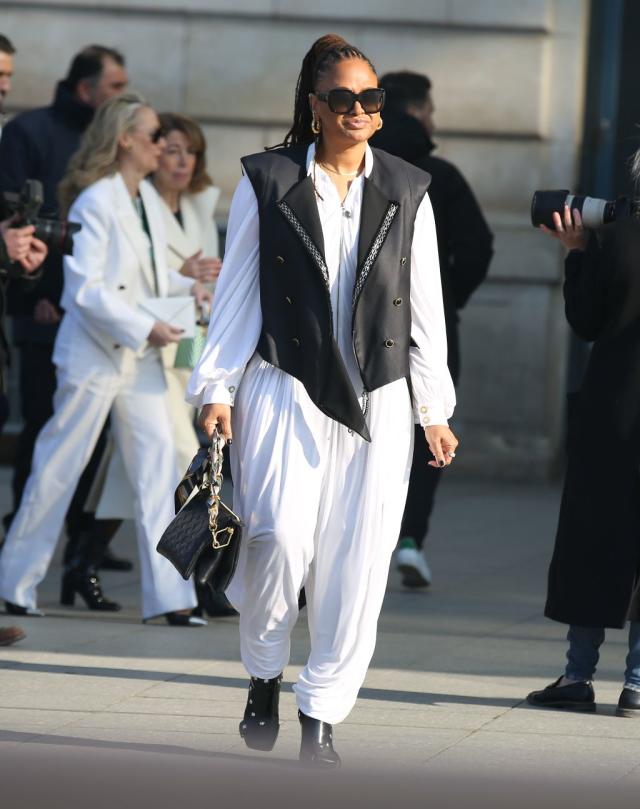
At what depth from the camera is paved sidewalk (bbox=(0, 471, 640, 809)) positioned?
16.6ft

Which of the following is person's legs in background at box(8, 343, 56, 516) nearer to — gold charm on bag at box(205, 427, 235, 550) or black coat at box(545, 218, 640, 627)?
black coat at box(545, 218, 640, 627)

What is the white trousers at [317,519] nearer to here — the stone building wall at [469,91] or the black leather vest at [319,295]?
the black leather vest at [319,295]

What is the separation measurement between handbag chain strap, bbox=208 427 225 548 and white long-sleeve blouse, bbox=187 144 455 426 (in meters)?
0.11

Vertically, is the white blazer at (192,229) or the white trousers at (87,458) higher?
the white blazer at (192,229)

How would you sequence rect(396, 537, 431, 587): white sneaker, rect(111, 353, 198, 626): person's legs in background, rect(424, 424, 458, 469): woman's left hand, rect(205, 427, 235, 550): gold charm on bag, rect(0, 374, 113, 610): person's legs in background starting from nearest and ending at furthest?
1. rect(205, 427, 235, 550): gold charm on bag
2. rect(424, 424, 458, 469): woman's left hand
3. rect(111, 353, 198, 626): person's legs in background
4. rect(0, 374, 113, 610): person's legs in background
5. rect(396, 537, 431, 587): white sneaker

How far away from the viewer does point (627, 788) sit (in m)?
4.73

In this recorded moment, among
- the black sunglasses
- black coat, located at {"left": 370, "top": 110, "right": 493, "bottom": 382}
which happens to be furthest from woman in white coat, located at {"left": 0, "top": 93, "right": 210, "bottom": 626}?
the black sunglasses

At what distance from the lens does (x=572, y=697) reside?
582 centimetres

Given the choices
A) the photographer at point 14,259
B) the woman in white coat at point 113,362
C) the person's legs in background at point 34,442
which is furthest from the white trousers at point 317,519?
the person's legs in background at point 34,442

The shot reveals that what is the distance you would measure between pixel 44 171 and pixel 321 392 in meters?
4.06

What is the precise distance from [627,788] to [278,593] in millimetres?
1031

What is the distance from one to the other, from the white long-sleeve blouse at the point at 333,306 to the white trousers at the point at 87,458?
7.04 feet

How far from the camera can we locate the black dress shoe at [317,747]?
4898 millimetres

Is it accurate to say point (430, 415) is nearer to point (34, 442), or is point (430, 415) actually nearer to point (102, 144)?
point (102, 144)
